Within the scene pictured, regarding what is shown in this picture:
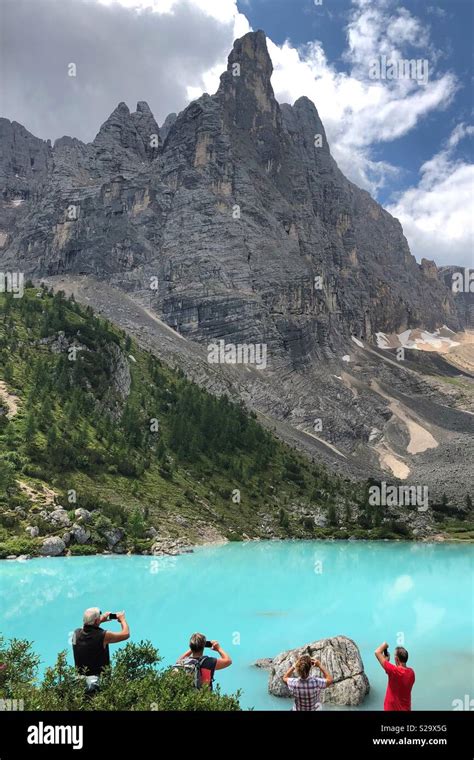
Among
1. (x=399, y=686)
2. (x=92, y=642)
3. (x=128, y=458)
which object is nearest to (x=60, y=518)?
(x=128, y=458)

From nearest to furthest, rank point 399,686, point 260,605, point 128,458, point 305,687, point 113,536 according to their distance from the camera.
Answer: point 305,687 < point 399,686 < point 260,605 < point 113,536 < point 128,458

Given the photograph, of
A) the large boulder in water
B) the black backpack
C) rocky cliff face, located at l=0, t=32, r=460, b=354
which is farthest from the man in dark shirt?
rocky cliff face, located at l=0, t=32, r=460, b=354

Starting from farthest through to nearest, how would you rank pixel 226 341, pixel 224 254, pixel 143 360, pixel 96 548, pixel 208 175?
1. pixel 208 175
2. pixel 224 254
3. pixel 226 341
4. pixel 143 360
5. pixel 96 548

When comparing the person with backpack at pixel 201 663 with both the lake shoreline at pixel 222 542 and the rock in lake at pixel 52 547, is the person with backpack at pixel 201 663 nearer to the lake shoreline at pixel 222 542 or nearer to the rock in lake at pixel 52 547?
the lake shoreline at pixel 222 542

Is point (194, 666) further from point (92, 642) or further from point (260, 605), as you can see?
point (260, 605)
